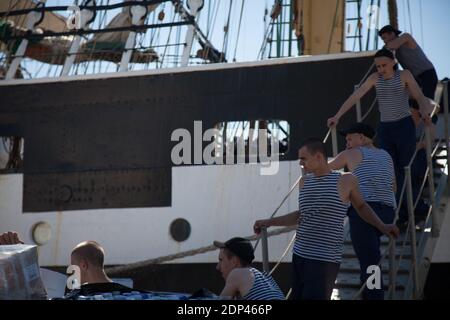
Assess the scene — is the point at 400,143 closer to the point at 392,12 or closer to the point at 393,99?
the point at 393,99

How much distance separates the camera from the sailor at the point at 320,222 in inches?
219

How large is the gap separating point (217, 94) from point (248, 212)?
1402 millimetres

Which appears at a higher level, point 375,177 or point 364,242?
Answer: point 375,177

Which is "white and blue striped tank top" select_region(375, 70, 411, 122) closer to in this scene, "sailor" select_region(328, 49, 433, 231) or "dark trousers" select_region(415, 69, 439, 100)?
"sailor" select_region(328, 49, 433, 231)

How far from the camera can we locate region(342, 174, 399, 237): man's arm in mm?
5613

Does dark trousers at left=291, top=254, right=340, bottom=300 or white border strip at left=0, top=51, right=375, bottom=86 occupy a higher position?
white border strip at left=0, top=51, right=375, bottom=86

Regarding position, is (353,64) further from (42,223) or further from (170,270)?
(42,223)

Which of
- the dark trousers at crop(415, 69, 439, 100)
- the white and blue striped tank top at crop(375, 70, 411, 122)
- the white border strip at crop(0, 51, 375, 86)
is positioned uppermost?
the white border strip at crop(0, 51, 375, 86)

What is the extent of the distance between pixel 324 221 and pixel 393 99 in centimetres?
214

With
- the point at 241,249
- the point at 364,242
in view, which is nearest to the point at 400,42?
the point at 364,242

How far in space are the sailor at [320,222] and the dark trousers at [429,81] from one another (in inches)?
126

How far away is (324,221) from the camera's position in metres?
5.62

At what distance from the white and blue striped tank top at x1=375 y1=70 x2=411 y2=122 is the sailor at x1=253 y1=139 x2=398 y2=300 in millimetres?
1935

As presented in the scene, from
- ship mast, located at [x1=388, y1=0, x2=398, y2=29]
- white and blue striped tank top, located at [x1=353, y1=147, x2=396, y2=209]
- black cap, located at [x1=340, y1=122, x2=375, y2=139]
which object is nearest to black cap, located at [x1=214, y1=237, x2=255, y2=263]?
white and blue striped tank top, located at [x1=353, y1=147, x2=396, y2=209]
